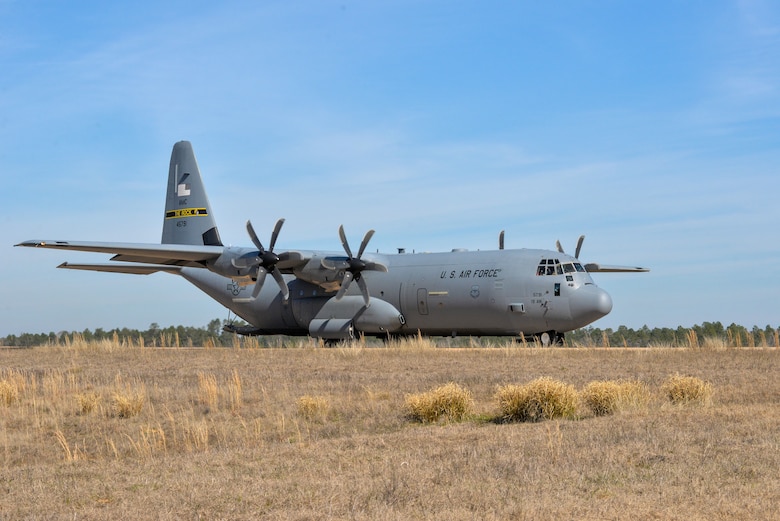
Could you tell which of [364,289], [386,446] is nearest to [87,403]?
[386,446]

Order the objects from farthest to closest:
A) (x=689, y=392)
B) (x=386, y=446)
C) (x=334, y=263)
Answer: (x=334, y=263), (x=689, y=392), (x=386, y=446)

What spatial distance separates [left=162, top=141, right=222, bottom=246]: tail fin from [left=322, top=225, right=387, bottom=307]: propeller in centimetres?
830

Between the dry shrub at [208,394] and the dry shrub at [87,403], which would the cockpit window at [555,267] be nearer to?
the dry shrub at [208,394]

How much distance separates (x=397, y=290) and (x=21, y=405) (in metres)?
16.6

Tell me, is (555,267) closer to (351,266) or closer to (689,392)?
(351,266)

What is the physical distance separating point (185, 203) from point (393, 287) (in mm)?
11933

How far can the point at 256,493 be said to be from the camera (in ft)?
28.2

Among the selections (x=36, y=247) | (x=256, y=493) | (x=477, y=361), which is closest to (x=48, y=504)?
(x=256, y=493)

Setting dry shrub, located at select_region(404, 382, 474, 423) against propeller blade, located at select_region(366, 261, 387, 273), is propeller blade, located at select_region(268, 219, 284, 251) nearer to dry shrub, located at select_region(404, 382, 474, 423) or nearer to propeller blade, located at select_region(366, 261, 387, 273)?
propeller blade, located at select_region(366, 261, 387, 273)

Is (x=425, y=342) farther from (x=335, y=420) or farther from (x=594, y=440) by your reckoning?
(x=594, y=440)

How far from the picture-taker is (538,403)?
43.2 ft

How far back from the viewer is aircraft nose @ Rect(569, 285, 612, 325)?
90.9 ft

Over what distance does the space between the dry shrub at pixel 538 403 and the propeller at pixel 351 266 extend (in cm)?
1798

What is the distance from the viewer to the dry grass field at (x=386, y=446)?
7879 mm
